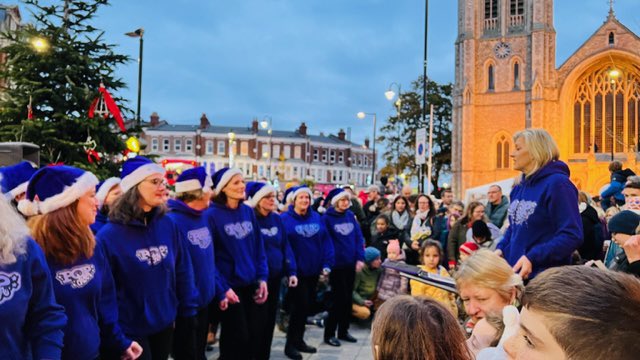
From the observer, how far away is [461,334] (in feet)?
7.45

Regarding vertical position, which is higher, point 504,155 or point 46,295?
point 504,155

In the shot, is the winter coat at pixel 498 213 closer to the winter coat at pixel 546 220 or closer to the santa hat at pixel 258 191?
the santa hat at pixel 258 191

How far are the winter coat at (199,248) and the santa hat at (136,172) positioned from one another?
26.0 inches

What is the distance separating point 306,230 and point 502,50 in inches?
1599

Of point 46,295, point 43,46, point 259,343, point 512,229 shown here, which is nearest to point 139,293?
point 46,295

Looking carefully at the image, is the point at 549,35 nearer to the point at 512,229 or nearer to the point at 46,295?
the point at 512,229

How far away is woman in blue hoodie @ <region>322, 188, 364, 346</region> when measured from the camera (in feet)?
26.1

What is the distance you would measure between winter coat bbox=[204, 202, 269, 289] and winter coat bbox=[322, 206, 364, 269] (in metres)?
2.13

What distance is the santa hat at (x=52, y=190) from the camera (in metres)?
3.42

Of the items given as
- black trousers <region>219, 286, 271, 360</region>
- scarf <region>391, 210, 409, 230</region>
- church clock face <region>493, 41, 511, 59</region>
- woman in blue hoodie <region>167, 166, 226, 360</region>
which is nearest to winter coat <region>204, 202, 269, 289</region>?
black trousers <region>219, 286, 271, 360</region>

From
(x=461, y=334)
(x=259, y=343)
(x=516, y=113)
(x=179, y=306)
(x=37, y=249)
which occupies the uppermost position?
(x=516, y=113)

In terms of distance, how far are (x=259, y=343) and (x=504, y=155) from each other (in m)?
40.4

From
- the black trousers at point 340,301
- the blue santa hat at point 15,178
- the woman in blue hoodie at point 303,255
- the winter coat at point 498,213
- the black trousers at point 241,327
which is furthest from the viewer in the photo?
the winter coat at point 498,213

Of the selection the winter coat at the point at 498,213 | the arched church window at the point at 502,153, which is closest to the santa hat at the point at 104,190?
the winter coat at the point at 498,213
